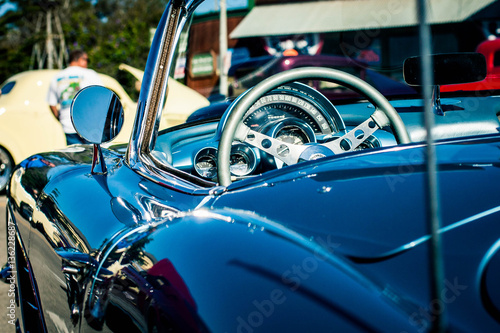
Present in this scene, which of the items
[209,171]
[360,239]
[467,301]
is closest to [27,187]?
[209,171]

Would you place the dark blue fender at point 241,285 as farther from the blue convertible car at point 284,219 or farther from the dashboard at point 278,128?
the dashboard at point 278,128

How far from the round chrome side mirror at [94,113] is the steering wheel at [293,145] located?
636mm

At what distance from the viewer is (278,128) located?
5.92 ft

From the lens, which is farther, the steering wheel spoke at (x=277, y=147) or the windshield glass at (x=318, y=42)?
the windshield glass at (x=318, y=42)

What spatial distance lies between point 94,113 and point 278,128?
0.69m

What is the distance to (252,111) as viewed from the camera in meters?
1.79

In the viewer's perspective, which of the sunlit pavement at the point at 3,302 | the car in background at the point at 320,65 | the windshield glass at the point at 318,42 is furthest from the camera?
the sunlit pavement at the point at 3,302

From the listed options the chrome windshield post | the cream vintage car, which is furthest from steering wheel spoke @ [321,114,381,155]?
the cream vintage car

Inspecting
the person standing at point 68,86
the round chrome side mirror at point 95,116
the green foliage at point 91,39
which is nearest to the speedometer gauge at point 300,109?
the round chrome side mirror at point 95,116

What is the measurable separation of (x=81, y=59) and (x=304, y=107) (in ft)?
16.7

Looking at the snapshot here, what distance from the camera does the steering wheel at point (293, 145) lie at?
1551mm

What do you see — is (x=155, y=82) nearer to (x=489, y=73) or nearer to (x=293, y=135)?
(x=293, y=135)

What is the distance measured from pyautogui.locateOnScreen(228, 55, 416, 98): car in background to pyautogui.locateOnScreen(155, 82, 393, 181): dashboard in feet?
0.57

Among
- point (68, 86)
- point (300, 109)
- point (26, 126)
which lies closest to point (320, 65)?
point (300, 109)
